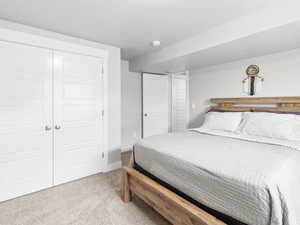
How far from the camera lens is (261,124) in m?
2.15

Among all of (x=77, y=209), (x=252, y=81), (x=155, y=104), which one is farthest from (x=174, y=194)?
(x=155, y=104)

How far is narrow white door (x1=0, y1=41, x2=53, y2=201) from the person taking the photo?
196cm

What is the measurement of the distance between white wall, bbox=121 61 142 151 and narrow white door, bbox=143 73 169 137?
16cm

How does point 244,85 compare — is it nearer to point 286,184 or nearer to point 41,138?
point 286,184

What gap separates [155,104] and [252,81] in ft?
7.50

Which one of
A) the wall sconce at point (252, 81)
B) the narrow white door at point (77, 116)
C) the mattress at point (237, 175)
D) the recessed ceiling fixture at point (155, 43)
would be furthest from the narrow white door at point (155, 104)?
the mattress at point (237, 175)

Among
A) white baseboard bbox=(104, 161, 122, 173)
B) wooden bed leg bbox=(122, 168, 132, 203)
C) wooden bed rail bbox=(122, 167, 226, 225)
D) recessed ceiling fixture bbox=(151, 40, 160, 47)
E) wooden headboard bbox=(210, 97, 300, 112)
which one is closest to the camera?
wooden bed rail bbox=(122, 167, 226, 225)

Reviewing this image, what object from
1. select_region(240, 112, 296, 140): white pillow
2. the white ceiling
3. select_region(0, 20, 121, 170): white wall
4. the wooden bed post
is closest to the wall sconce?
select_region(240, 112, 296, 140): white pillow

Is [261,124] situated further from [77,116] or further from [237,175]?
[77,116]

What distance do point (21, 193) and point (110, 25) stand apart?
2493mm

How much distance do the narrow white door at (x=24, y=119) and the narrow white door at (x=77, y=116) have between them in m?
0.11

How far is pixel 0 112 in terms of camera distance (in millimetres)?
1917

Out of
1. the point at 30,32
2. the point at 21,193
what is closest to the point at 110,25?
the point at 30,32

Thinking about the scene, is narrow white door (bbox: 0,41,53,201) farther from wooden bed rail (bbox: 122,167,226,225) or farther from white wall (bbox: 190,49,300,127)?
white wall (bbox: 190,49,300,127)
